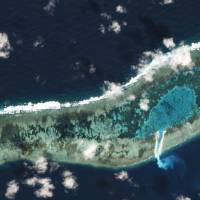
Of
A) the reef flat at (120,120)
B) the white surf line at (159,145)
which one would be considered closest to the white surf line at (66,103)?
the reef flat at (120,120)

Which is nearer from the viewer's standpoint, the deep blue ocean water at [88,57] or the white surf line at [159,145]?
the deep blue ocean water at [88,57]

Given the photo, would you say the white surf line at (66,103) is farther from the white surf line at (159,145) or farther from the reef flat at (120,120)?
the white surf line at (159,145)

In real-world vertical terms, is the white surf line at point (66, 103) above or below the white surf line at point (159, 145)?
above

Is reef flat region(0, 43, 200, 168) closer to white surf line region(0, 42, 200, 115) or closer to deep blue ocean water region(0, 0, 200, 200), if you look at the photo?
white surf line region(0, 42, 200, 115)

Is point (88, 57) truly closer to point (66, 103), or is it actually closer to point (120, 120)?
point (66, 103)

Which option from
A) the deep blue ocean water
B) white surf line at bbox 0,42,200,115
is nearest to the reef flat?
white surf line at bbox 0,42,200,115

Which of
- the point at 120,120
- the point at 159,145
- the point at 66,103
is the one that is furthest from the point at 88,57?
the point at 159,145

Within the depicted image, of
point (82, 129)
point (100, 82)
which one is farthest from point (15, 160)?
point (100, 82)
